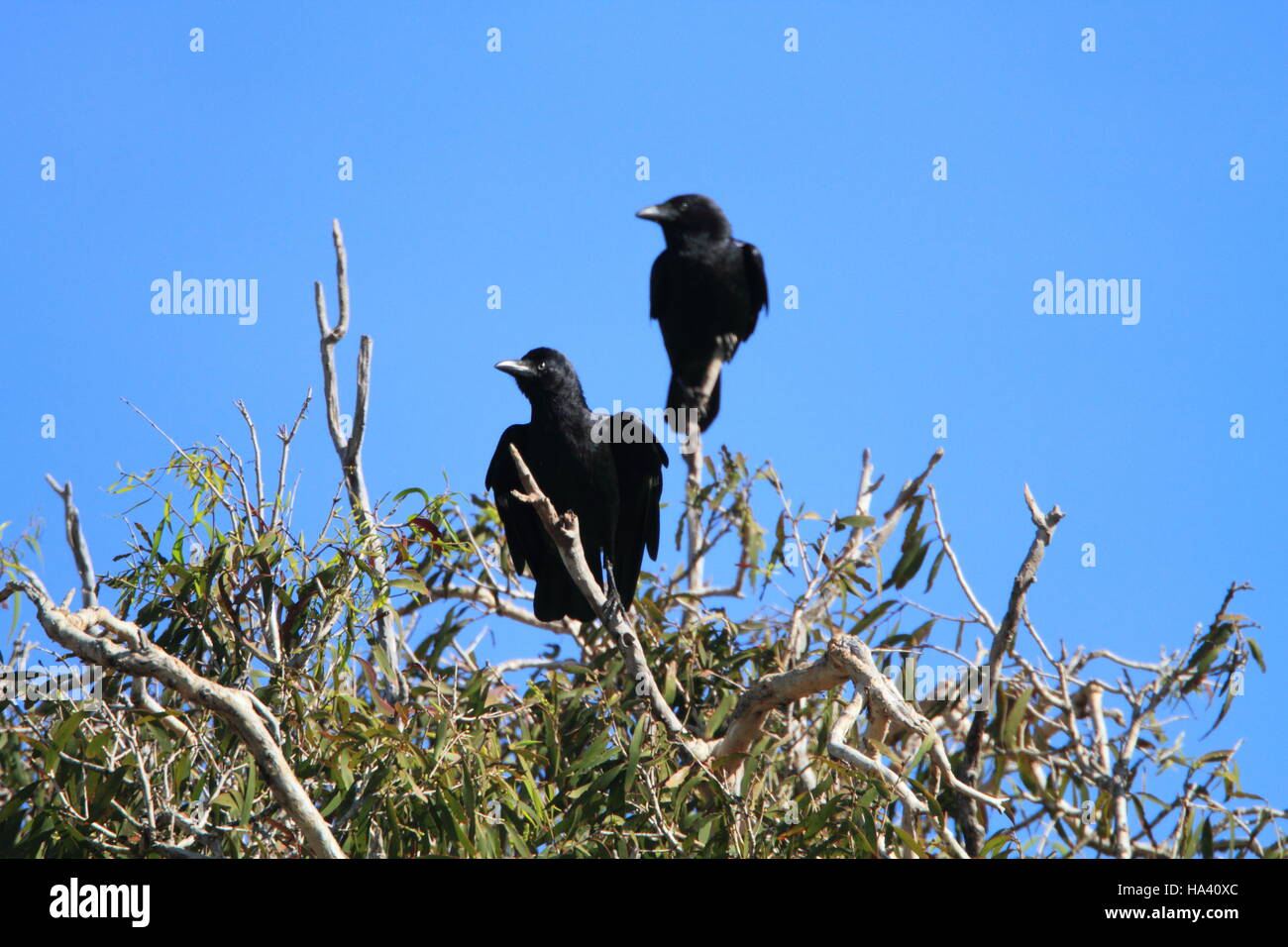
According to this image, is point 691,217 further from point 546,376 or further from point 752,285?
point 546,376

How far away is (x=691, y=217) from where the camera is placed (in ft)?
25.3

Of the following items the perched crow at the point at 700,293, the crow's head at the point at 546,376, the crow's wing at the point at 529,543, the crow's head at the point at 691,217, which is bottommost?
the crow's wing at the point at 529,543

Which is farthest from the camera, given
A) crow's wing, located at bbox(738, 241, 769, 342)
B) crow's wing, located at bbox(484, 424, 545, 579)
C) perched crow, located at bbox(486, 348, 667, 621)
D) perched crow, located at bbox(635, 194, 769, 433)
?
crow's wing, located at bbox(738, 241, 769, 342)

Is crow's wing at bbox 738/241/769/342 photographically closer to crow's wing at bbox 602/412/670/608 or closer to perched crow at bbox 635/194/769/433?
perched crow at bbox 635/194/769/433

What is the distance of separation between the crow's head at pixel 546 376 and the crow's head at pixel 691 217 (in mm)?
2741

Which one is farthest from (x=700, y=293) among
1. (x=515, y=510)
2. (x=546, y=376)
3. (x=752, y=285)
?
(x=515, y=510)

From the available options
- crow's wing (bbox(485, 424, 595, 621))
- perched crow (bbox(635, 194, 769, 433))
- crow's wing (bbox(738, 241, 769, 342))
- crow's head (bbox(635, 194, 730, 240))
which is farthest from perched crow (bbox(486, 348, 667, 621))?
crow's wing (bbox(738, 241, 769, 342))

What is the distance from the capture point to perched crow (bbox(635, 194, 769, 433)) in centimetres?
762

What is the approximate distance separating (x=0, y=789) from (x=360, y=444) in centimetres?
179

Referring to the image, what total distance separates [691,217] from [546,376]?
115 inches

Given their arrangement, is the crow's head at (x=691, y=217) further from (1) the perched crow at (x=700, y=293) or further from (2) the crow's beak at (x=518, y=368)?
(2) the crow's beak at (x=518, y=368)

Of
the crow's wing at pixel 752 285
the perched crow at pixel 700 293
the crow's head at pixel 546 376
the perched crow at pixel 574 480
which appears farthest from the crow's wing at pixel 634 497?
the crow's wing at pixel 752 285

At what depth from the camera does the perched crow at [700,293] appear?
7.62 meters
